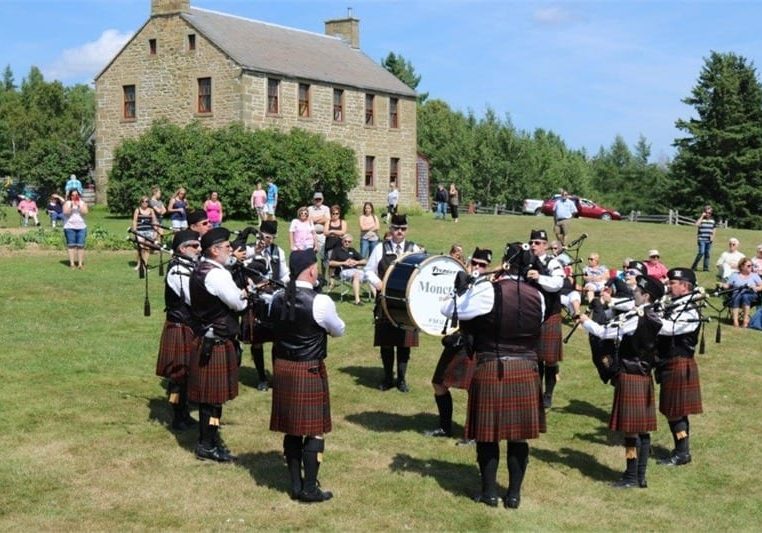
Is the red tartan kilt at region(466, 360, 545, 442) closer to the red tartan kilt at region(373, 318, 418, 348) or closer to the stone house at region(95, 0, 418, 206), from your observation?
the red tartan kilt at region(373, 318, 418, 348)

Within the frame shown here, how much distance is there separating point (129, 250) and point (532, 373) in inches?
657

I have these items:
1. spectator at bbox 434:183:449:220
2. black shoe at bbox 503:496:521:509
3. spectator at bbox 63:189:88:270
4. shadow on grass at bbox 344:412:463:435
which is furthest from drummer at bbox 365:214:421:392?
spectator at bbox 434:183:449:220

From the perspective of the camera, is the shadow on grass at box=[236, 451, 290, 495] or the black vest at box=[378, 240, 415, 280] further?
the black vest at box=[378, 240, 415, 280]

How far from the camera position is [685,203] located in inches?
2044

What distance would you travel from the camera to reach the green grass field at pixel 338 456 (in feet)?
22.4

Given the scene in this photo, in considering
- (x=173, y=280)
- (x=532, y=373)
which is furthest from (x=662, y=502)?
(x=173, y=280)

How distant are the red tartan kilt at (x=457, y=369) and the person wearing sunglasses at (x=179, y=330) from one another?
91.2 inches

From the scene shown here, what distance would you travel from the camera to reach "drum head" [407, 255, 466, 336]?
Result: 8.12 metres

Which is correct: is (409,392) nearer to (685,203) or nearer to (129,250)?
(129,250)

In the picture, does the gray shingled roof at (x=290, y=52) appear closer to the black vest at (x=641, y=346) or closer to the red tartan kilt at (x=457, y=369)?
the red tartan kilt at (x=457, y=369)

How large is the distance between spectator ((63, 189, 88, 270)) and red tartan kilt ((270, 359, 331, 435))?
12807mm

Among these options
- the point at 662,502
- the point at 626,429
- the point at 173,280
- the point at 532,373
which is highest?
the point at 173,280

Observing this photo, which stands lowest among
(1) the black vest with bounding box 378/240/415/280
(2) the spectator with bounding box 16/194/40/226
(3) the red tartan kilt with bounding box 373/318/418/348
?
(3) the red tartan kilt with bounding box 373/318/418/348

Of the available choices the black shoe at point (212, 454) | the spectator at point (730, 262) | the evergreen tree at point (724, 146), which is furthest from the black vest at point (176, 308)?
the evergreen tree at point (724, 146)
